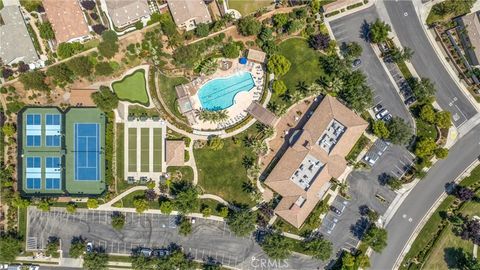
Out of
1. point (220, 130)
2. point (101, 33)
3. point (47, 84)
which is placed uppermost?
point (101, 33)

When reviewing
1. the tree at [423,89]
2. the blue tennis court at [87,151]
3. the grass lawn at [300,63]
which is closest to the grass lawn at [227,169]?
the grass lawn at [300,63]

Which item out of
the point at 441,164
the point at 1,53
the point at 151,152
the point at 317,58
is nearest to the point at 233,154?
the point at 151,152

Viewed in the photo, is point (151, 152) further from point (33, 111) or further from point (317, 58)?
point (317, 58)

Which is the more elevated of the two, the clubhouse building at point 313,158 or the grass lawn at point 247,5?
the grass lawn at point 247,5

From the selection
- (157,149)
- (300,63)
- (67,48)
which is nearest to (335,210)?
(300,63)

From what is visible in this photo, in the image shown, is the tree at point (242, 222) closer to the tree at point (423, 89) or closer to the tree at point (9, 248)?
the tree at point (423, 89)

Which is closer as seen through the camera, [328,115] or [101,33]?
[328,115]

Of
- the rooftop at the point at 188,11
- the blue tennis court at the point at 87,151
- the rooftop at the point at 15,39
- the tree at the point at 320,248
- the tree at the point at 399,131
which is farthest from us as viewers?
the blue tennis court at the point at 87,151
